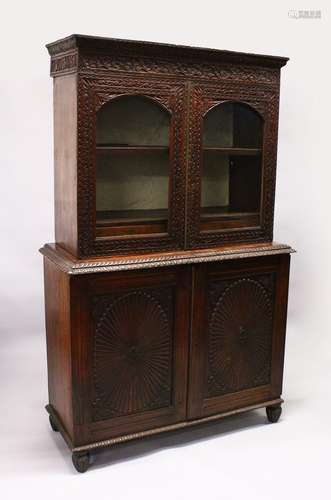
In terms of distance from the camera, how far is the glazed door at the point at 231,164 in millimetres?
2660

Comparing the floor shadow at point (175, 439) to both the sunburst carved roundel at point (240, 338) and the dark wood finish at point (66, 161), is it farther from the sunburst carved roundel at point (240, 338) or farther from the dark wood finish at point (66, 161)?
the dark wood finish at point (66, 161)

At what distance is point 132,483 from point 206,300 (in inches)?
29.9

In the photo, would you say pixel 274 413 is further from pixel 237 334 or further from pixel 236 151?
pixel 236 151

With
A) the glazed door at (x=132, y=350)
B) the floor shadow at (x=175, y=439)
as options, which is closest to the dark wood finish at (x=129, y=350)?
the glazed door at (x=132, y=350)

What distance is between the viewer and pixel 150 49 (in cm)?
247

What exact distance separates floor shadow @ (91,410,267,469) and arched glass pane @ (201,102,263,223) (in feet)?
2.94

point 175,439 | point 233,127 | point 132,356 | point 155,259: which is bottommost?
point 175,439

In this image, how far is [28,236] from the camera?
3.57m

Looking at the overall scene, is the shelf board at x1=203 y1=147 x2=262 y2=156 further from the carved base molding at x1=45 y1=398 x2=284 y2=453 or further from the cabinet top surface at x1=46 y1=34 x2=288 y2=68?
the carved base molding at x1=45 y1=398 x2=284 y2=453

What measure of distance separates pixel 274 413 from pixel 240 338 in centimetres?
41

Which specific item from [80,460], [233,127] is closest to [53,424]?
[80,460]

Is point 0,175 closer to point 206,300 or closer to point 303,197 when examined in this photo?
point 206,300

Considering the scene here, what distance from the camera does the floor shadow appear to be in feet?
8.95

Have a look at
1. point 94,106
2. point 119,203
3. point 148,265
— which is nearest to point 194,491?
point 148,265
